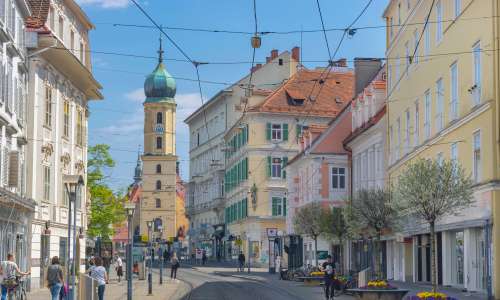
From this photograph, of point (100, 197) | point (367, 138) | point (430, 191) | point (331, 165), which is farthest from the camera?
point (100, 197)

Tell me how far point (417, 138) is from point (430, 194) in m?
14.3

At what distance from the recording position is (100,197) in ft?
246

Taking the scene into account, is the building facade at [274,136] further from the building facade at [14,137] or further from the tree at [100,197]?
the building facade at [14,137]

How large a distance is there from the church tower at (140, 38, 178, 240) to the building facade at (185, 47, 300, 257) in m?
12.0

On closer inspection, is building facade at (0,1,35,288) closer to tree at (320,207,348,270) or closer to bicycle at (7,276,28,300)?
bicycle at (7,276,28,300)

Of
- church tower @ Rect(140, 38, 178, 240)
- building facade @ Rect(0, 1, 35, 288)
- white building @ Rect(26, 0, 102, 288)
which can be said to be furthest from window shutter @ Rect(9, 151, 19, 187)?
church tower @ Rect(140, 38, 178, 240)

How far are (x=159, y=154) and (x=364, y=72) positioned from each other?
240 feet

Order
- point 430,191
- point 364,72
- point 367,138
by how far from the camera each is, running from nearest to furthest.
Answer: point 430,191
point 367,138
point 364,72

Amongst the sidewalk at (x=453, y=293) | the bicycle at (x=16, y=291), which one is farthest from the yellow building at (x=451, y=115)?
the bicycle at (x=16, y=291)

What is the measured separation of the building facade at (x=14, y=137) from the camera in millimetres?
30156

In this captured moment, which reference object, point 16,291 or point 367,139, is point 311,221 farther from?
point 16,291

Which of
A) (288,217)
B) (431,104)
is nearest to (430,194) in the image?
(431,104)

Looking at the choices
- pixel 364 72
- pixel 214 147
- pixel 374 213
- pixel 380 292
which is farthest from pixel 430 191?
pixel 214 147

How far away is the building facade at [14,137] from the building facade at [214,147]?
50.0 m
